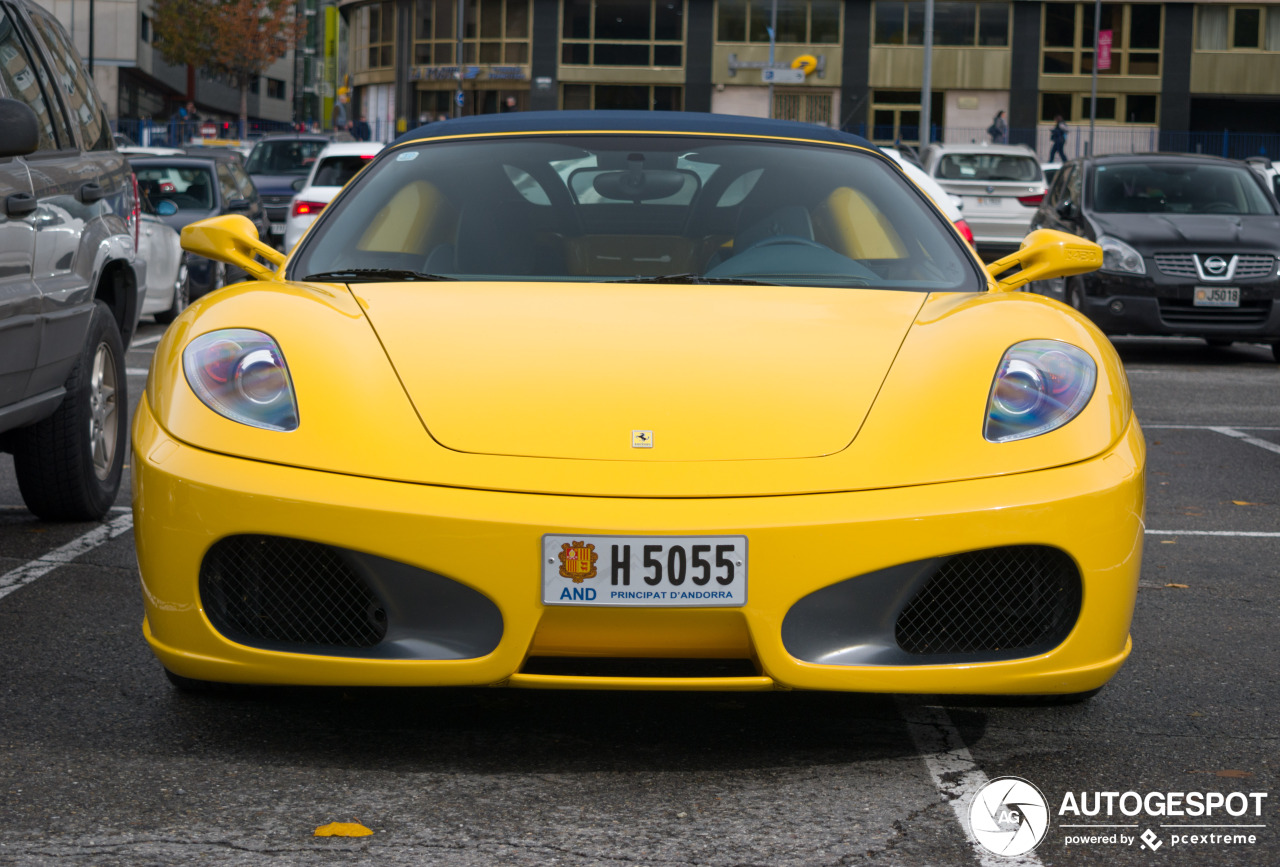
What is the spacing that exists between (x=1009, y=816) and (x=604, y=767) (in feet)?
2.55

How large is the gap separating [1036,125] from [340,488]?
57.5 m

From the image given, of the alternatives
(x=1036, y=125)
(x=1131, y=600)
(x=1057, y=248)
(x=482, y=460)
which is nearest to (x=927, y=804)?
(x=1131, y=600)

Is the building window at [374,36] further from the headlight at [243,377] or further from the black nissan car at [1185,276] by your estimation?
the headlight at [243,377]

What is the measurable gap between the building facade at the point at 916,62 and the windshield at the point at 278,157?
30837 mm

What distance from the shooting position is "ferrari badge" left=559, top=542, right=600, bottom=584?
3.04 m

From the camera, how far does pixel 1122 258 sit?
501 inches

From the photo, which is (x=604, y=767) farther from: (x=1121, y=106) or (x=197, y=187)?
(x=1121, y=106)

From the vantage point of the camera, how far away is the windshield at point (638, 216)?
4.20 meters

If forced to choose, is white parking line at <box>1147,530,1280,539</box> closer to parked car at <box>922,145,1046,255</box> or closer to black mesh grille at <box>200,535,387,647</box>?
black mesh grille at <box>200,535,387,647</box>

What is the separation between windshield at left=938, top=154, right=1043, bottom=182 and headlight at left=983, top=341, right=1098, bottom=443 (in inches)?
767

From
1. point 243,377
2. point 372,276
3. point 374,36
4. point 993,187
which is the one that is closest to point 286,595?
point 243,377

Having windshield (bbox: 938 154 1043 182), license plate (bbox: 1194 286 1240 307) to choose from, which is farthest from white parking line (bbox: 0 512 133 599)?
windshield (bbox: 938 154 1043 182)

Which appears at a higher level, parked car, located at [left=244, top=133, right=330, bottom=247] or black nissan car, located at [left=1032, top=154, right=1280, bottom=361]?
parked car, located at [left=244, top=133, right=330, bottom=247]

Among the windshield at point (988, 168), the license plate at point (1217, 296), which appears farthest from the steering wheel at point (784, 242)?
the windshield at point (988, 168)
